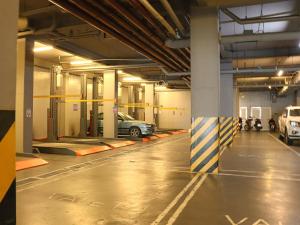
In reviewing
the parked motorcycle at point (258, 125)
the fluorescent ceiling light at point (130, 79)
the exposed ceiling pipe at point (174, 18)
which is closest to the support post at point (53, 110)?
the exposed ceiling pipe at point (174, 18)

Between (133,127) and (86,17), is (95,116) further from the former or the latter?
(86,17)

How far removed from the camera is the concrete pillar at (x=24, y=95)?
10484 millimetres

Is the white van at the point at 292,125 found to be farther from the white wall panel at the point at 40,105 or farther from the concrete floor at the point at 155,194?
the white wall panel at the point at 40,105

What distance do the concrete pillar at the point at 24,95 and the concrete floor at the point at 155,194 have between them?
1727 mm

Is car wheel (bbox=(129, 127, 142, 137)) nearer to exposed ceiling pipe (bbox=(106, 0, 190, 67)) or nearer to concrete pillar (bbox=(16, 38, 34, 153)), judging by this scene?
exposed ceiling pipe (bbox=(106, 0, 190, 67))

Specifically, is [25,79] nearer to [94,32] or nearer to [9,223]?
[94,32]

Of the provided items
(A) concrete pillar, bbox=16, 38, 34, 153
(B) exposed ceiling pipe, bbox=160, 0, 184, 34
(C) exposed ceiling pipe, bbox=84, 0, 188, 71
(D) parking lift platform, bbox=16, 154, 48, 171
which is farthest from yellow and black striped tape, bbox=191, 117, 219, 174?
(A) concrete pillar, bbox=16, 38, 34, 153

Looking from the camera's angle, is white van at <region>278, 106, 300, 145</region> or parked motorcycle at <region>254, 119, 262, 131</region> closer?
white van at <region>278, 106, 300, 145</region>

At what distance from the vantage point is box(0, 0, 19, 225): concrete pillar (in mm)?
2107

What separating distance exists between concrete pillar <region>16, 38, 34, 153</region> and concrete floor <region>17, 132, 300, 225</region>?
1.73 meters

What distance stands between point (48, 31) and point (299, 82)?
52.6 feet

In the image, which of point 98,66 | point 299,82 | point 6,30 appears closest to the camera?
point 6,30

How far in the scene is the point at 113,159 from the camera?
10.5 m

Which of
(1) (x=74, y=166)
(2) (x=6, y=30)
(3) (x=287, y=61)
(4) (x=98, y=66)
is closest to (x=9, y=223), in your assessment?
(2) (x=6, y=30)
